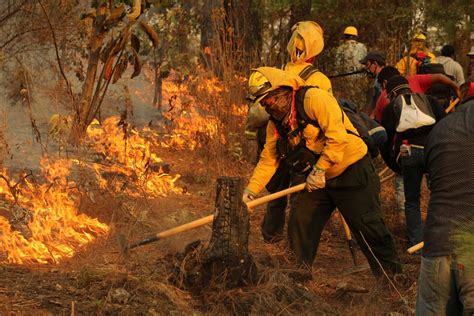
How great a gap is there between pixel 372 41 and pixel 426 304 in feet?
35.9

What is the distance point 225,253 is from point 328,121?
3.96ft

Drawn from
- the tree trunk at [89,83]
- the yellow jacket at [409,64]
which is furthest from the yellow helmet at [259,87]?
the yellow jacket at [409,64]

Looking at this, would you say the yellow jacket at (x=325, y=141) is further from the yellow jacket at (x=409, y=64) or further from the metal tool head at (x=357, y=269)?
the yellow jacket at (x=409, y=64)

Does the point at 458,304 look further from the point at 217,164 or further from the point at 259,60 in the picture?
the point at 259,60

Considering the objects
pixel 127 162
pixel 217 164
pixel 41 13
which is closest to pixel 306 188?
pixel 127 162

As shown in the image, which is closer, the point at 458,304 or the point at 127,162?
the point at 458,304

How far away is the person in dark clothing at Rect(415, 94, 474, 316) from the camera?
357 cm

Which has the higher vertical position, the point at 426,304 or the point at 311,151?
the point at 311,151

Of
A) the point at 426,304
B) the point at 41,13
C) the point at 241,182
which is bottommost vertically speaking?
the point at 426,304

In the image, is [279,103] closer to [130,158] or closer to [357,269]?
[357,269]

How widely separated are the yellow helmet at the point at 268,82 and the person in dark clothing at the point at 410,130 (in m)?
1.60

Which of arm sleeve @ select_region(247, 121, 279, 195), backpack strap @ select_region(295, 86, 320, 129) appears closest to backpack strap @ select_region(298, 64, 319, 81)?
arm sleeve @ select_region(247, 121, 279, 195)

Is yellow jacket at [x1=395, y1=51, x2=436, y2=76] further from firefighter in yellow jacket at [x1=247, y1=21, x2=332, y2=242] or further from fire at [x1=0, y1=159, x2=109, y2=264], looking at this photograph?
fire at [x1=0, y1=159, x2=109, y2=264]

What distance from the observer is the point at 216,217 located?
5.25 m
